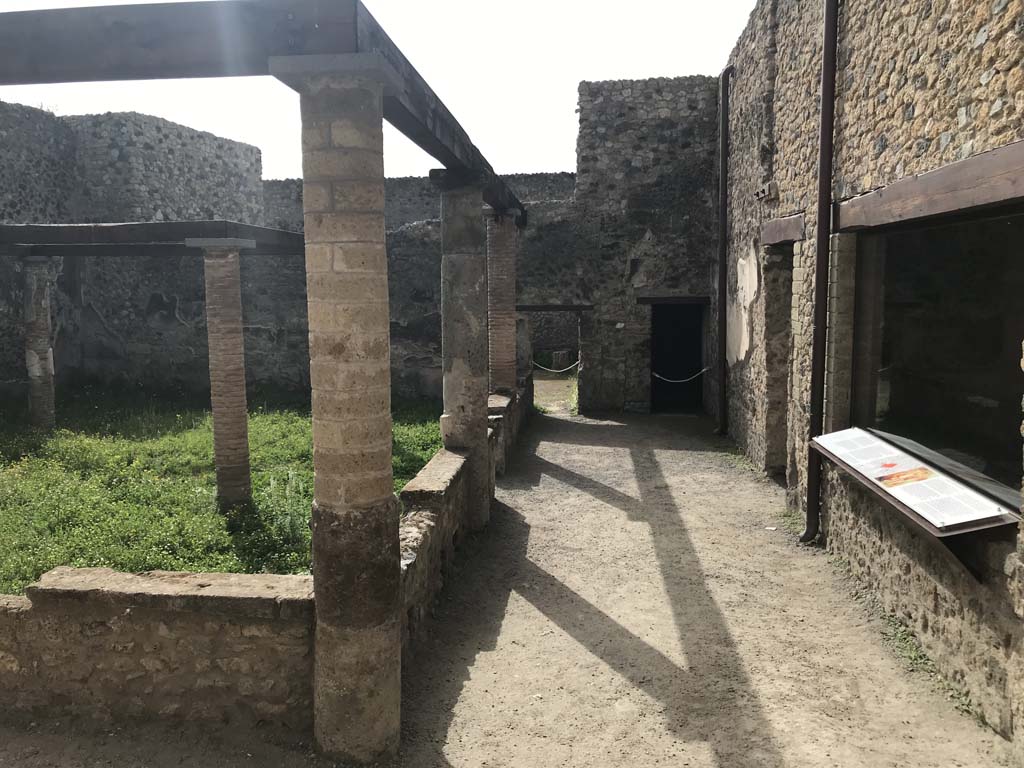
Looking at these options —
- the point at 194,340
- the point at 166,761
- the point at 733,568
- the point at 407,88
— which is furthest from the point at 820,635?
the point at 194,340

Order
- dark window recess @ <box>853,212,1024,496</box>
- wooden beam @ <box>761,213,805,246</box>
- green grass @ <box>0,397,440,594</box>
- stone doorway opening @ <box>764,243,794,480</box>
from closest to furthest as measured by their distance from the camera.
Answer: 1. green grass @ <box>0,397,440,594</box>
2. wooden beam @ <box>761,213,805,246</box>
3. dark window recess @ <box>853,212,1024,496</box>
4. stone doorway opening @ <box>764,243,794,480</box>

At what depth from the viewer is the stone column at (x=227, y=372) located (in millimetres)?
7277

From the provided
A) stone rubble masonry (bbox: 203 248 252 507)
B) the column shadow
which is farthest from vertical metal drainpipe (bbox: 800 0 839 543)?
stone rubble masonry (bbox: 203 248 252 507)

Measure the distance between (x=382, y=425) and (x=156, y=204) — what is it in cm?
1389

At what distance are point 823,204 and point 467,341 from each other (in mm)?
3320

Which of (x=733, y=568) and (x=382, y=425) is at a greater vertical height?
(x=382, y=425)

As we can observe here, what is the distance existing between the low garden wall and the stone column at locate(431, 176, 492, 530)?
314 cm

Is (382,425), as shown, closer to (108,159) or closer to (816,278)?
(816,278)

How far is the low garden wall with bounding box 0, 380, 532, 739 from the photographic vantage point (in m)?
3.79

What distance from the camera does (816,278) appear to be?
6.22 m

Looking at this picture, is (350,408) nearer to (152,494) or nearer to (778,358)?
(152,494)

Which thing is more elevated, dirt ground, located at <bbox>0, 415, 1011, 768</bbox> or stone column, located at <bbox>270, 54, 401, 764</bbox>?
stone column, located at <bbox>270, 54, 401, 764</bbox>

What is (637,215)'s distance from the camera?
1297 cm

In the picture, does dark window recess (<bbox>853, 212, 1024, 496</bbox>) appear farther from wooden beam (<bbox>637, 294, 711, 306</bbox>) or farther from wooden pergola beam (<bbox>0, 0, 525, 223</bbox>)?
wooden pergola beam (<bbox>0, 0, 525, 223</bbox>)
